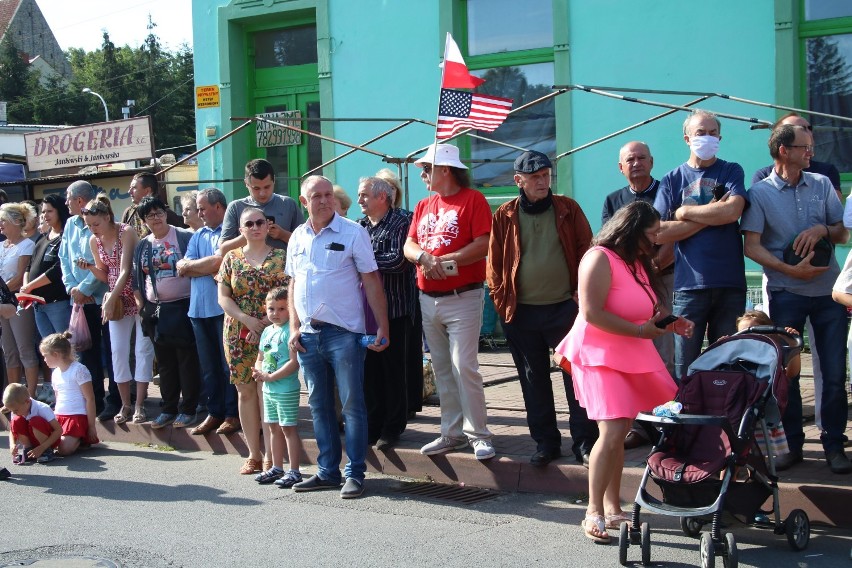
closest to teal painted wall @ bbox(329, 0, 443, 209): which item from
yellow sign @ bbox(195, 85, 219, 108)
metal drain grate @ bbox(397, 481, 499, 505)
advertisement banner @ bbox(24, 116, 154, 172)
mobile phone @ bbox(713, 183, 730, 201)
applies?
yellow sign @ bbox(195, 85, 219, 108)

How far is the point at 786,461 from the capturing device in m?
6.30

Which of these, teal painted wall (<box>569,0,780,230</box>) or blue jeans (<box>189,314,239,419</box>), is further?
teal painted wall (<box>569,0,780,230</box>)

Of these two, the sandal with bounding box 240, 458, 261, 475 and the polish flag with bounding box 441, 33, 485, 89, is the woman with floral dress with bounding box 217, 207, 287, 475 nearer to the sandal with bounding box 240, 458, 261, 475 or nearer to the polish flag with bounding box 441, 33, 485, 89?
the sandal with bounding box 240, 458, 261, 475

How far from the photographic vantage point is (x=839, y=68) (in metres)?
11.1

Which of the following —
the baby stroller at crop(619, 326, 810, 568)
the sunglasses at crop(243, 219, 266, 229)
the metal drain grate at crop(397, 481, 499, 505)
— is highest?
the sunglasses at crop(243, 219, 266, 229)

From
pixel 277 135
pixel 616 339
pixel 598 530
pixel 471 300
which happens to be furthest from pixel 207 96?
pixel 598 530

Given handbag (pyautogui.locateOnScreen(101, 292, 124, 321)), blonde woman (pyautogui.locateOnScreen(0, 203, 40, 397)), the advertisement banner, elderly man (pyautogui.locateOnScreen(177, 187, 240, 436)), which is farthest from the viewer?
the advertisement banner

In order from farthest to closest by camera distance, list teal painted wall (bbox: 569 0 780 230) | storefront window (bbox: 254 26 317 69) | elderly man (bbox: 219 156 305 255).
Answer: storefront window (bbox: 254 26 317 69)
teal painted wall (bbox: 569 0 780 230)
elderly man (bbox: 219 156 305 255)

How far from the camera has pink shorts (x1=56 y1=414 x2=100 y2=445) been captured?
Answer: 8833 mm

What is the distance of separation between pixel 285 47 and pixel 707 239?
970cm

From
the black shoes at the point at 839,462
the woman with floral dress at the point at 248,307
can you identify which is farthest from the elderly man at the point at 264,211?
the black shoes at the point at 839,462

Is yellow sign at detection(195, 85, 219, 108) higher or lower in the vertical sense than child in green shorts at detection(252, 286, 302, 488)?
higher

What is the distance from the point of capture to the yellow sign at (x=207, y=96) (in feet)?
49.3

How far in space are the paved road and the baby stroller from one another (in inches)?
8.7
